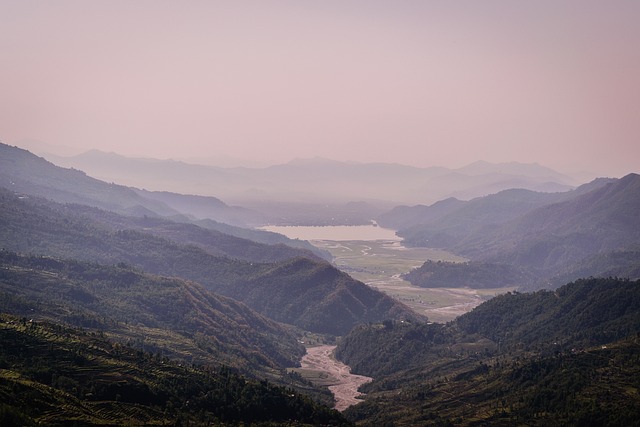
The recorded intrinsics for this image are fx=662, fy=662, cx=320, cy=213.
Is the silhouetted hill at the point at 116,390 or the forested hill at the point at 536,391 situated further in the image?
the forested hill at the point at 536,391

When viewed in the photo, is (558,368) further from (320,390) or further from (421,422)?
(320,390)

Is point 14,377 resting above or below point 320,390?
above

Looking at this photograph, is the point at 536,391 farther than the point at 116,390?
Yes

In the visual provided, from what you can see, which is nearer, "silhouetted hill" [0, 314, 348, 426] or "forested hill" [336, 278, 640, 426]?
"silhouetted hill" [0, 314, 348, 426]

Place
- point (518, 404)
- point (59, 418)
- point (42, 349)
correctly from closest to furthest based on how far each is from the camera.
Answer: point (59, 418), point (42, 349), point (518, 404)

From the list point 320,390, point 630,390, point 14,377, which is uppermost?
point 630,390

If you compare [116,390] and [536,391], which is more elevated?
[536,391]

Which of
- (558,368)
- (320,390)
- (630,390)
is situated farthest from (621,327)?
(320,390)

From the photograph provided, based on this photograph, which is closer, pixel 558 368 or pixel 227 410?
pixel 227 410
